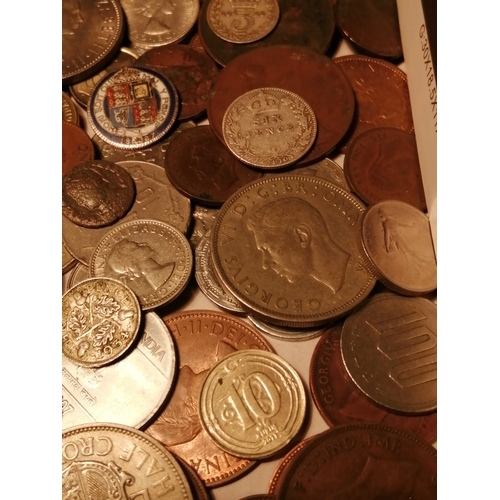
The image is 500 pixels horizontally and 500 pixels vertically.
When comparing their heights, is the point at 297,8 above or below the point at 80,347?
above

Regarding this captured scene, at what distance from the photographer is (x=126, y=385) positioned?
1425mm

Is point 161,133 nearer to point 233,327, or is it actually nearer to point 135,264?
point 135,264

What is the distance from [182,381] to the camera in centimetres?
144

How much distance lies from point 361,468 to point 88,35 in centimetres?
176

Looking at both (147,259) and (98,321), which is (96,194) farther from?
(98,321)

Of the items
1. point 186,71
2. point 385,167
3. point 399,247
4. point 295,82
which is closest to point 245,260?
point 399,247

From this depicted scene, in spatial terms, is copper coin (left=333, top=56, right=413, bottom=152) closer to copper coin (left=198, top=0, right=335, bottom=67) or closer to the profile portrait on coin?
copper coin (left=198, top=0, right=335, bottom=67)

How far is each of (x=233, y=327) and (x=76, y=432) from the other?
0.50 meters

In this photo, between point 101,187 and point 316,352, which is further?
point 101,187

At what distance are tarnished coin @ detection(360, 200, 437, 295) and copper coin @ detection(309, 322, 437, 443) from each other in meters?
0.25

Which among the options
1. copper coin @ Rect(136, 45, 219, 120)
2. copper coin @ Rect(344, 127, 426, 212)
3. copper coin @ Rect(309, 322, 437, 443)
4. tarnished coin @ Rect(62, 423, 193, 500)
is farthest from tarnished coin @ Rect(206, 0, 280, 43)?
tarnished coin @ Rect(62, 423, 193, 500)

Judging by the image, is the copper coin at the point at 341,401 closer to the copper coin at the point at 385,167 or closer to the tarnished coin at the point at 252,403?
the tarnished coin at the point at 252,403

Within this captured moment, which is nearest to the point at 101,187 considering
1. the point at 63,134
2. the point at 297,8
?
the point at 63,134

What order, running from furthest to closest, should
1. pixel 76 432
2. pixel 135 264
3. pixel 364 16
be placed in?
1. pixel 364 16
2. pixel 135 264
3. pixel 76 432
